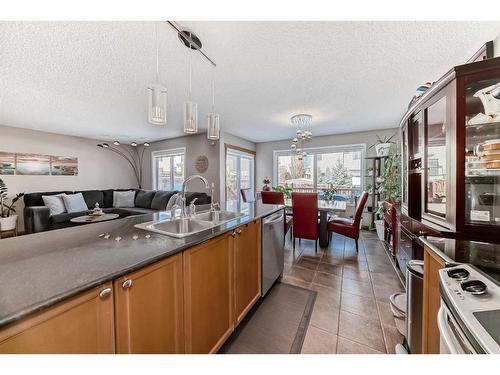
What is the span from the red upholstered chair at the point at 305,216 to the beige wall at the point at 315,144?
8.48 feet

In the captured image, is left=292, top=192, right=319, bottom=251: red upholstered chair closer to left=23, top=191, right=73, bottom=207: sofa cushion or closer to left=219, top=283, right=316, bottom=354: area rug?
left=219, top=283, right=316, bottom=354: area rug

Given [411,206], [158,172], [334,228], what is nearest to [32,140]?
[158,172]

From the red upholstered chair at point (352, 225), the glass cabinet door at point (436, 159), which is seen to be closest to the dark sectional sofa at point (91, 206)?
the red upholstered chair at point (352, 225)

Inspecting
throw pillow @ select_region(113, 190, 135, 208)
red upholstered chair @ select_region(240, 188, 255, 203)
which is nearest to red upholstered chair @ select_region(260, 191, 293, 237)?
red upholstered chair @ select_region(240, 188, 255, 203)

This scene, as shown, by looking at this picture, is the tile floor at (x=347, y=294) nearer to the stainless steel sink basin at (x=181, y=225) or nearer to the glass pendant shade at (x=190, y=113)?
the stainless steel sink basin at (x=181, y=225)

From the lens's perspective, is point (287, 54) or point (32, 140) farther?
point (32, 140)

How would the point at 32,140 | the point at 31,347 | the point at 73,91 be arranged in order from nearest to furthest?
the point at 31,347 → the point at 73,91 → the point at 32,140

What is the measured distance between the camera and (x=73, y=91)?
2.46 m

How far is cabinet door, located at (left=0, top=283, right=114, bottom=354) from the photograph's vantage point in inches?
20.2

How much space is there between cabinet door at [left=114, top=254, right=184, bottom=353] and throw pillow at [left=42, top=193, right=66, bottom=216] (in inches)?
180
